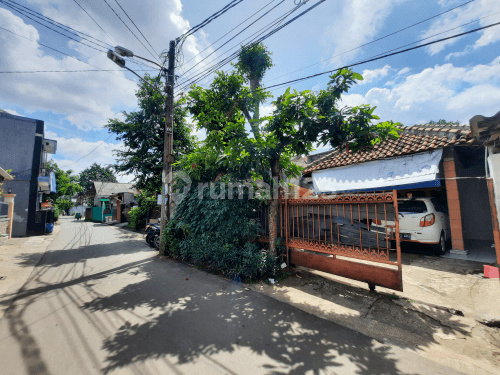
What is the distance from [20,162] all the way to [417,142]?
19.5 metres

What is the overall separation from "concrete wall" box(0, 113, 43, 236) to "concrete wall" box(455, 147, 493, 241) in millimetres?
21046

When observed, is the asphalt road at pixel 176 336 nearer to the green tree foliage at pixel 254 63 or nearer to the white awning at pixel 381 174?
the white awning at pixel 381 174

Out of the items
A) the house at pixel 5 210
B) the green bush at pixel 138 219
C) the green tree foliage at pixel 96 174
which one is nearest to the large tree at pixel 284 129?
the house at pixel 5 210

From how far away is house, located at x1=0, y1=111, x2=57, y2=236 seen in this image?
12.3 meters

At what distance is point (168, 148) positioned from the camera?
7609 mm

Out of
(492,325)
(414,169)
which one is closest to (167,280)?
(492,325)

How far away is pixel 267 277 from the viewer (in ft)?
16.1

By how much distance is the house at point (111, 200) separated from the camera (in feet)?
77.1

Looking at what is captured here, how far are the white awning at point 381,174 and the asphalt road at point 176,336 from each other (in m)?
5.61

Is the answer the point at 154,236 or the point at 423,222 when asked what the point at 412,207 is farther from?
the point at 154,236

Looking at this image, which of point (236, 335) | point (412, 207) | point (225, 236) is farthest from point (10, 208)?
point (412, 207)

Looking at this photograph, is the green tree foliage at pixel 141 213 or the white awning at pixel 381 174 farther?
the green tree foliage at pixel 141 213

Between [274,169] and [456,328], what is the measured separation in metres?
3.92

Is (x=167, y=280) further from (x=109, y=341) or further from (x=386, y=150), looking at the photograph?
(x=386, y=150)
